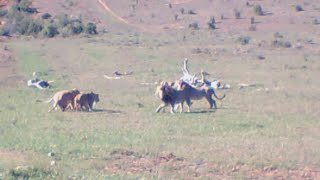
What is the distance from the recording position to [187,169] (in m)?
13.3

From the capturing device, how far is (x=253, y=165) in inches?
540

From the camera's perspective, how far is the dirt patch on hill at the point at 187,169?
42.6ft

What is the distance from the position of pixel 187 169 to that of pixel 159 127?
18.8ft

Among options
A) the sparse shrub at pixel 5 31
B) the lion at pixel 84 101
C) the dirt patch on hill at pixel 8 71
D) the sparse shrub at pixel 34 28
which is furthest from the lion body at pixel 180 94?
the sparse shrub at pixel 34 28

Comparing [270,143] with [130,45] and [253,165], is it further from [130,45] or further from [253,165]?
[130,45]

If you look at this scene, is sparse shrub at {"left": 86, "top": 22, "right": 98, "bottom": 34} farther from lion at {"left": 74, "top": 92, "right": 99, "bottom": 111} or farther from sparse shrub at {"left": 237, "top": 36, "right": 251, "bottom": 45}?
lion at {"left": 74, "top": 92, "right": 99, "bottom": 111}

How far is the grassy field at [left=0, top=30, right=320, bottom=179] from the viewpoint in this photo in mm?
13398

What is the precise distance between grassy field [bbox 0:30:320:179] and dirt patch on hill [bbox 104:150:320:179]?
15 millimetres

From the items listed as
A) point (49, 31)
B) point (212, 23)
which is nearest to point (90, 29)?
point (49, 31)

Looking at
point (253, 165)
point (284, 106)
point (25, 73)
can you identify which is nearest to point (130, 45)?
point (25, 73)

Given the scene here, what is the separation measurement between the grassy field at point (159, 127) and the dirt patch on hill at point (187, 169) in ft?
0.05

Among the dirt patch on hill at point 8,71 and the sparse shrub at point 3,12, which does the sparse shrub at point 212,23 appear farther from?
the sparse shrub at point 3,12

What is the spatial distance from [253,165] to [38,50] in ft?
118

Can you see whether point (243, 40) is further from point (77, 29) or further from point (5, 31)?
point (5, 31)
